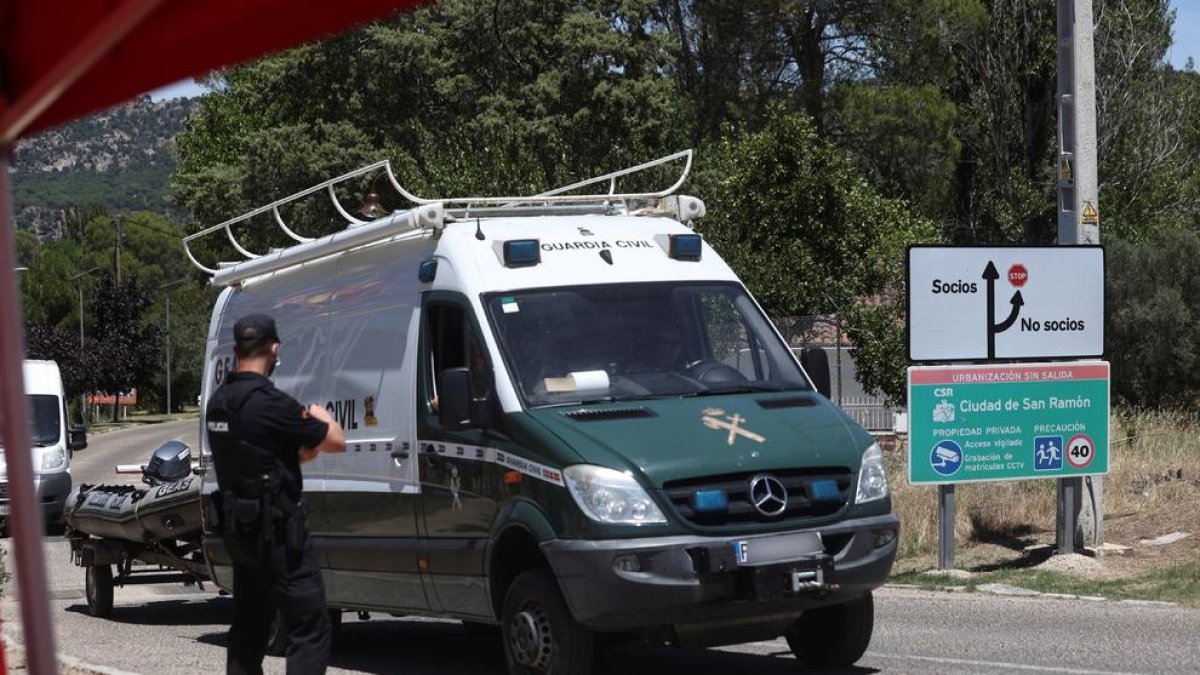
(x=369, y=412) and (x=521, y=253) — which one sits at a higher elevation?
(x=521, y=253)

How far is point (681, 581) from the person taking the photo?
7730 mm

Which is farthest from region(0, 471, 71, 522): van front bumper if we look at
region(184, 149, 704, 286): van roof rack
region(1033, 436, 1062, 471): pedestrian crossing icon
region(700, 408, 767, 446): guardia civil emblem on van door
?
region(700, 408, 767, 446): guardia civil emblem on van door

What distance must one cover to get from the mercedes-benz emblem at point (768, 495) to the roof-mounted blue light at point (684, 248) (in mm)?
1839

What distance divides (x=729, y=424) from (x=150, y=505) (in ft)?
20.1

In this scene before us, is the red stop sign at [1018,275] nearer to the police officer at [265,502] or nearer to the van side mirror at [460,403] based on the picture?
the van side mirror at [460,403]

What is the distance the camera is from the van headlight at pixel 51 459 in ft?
75.2

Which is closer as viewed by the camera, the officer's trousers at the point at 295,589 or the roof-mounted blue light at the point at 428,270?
the officer's trousers at the point at 295,589

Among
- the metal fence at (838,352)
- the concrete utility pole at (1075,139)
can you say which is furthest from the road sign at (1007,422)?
the metal fence at (838,352)

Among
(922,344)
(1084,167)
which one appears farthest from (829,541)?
(1084,167)

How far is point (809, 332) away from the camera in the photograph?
94.8 ft

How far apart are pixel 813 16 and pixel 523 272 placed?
33884mm

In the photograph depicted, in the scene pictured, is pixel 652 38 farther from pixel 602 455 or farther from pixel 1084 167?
pixel 602 455

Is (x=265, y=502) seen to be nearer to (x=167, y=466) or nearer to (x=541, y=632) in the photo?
(x=541, y=632)

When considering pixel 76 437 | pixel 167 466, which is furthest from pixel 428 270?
pixel 76 437
